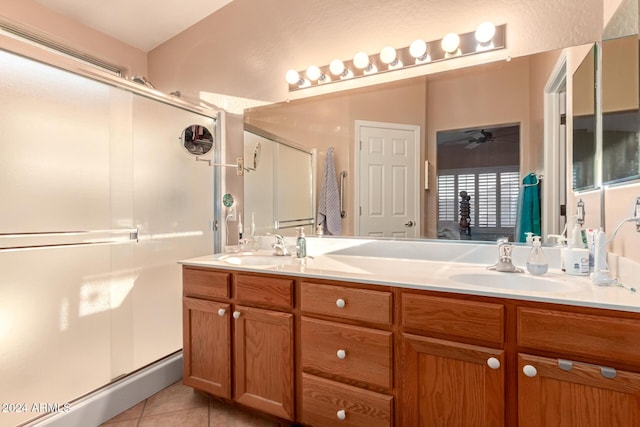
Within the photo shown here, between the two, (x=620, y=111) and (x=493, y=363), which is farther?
(x=620, y=111)

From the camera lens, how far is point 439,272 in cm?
147

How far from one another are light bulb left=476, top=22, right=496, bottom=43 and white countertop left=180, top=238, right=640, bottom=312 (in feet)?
3.22

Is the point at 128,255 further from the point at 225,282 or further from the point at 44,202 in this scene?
the point at 225,282

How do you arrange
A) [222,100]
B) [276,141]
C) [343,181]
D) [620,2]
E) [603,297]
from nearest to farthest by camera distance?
[603,297] → [620,2] → [343,181] → [276,141] → [222,100]

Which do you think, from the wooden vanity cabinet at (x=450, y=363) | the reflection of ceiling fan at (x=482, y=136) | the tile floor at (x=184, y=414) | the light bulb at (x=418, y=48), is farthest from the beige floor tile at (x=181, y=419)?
the light bulb at (x=418, y=48)

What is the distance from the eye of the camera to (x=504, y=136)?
5.16ft

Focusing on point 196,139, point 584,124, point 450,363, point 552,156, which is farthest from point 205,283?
point 584,124

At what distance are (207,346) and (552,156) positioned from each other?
1915mm

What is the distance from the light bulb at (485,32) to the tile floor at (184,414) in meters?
2.12

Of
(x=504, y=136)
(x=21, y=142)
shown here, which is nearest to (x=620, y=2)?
(x=504, y=136)

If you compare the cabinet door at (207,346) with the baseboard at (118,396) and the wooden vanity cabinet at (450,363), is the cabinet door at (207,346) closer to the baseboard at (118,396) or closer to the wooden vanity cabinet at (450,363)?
the baseboard at (118,396)

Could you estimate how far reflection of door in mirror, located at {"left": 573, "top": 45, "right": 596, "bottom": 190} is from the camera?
1380mm

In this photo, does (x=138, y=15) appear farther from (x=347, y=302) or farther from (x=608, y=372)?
(x=608, y=372)

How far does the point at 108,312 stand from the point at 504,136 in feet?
7.30
